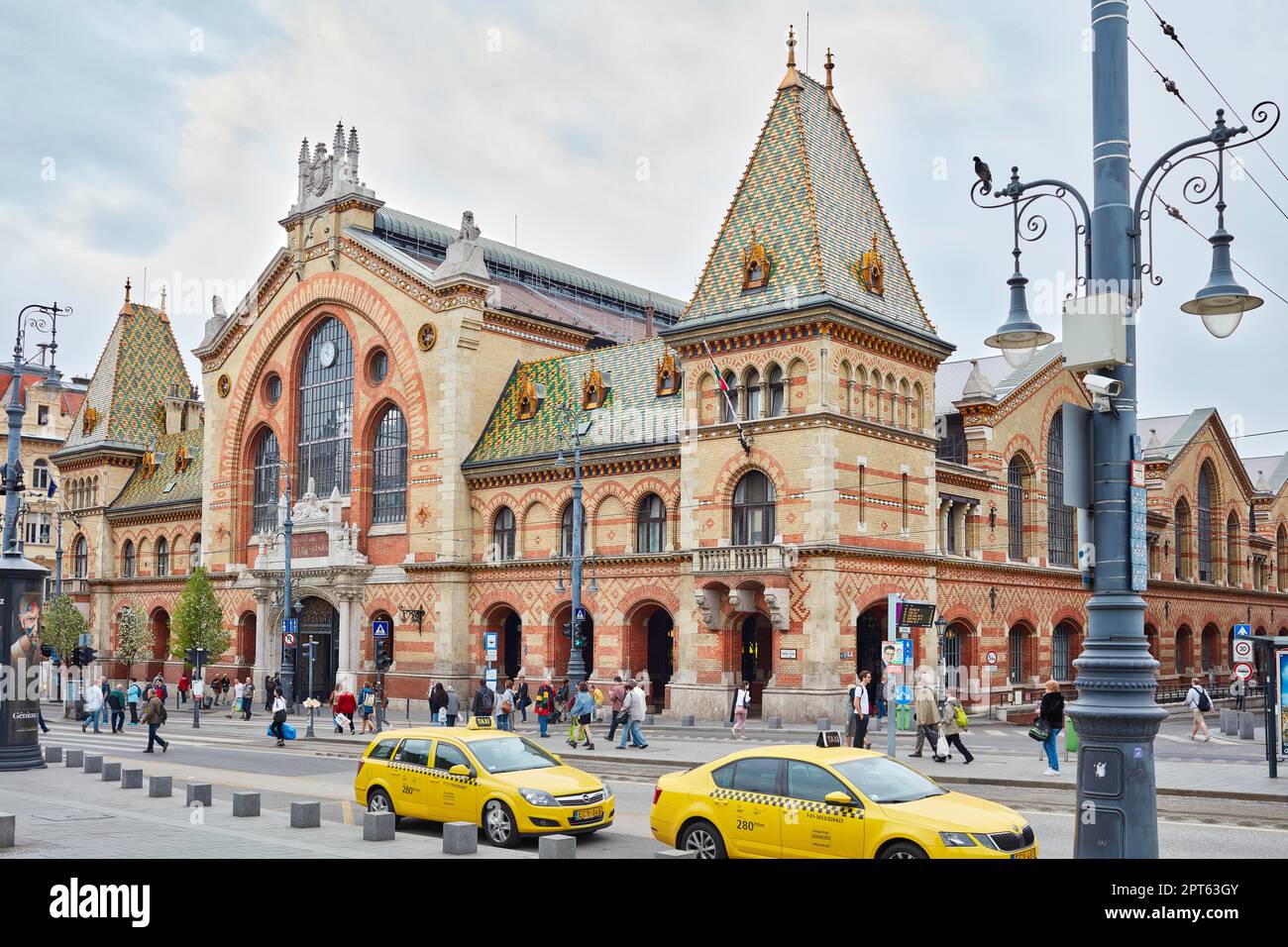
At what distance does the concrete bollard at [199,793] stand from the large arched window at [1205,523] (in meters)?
56.7

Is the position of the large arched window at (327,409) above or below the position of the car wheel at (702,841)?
above

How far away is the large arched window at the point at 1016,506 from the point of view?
49.4 metres

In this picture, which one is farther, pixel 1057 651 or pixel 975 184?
pixel 1057 651

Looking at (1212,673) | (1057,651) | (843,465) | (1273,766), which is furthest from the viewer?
(1212,673)

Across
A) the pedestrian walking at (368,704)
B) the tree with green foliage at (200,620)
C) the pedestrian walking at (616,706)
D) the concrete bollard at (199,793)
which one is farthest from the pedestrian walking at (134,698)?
the concrete bollard at (199,793)

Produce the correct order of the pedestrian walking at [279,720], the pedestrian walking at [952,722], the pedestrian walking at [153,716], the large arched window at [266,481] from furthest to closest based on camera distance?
1. the large arched window at [266,481]
2. the pedestrian walking at [279,720]
3. the pedestrian walking at [153,716]
4. the pedestrian walking at [952,722]

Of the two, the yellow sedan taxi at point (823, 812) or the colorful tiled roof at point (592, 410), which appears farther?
the colorful tiled roof at point (592, 410)

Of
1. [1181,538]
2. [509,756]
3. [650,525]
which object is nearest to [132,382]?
[650,525]

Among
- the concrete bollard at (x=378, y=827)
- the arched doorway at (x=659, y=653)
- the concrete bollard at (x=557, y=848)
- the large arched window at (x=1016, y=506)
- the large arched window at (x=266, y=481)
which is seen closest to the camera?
the concrete bollard at (x=557, y=848)

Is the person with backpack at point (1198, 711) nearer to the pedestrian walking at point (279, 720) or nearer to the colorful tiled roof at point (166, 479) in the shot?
the pedestrian walking at point (279, 720)

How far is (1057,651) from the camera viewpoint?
2045 inches

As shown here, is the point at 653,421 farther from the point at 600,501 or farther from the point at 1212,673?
the point at 1212,673

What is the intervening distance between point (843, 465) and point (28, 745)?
23.4 metres
